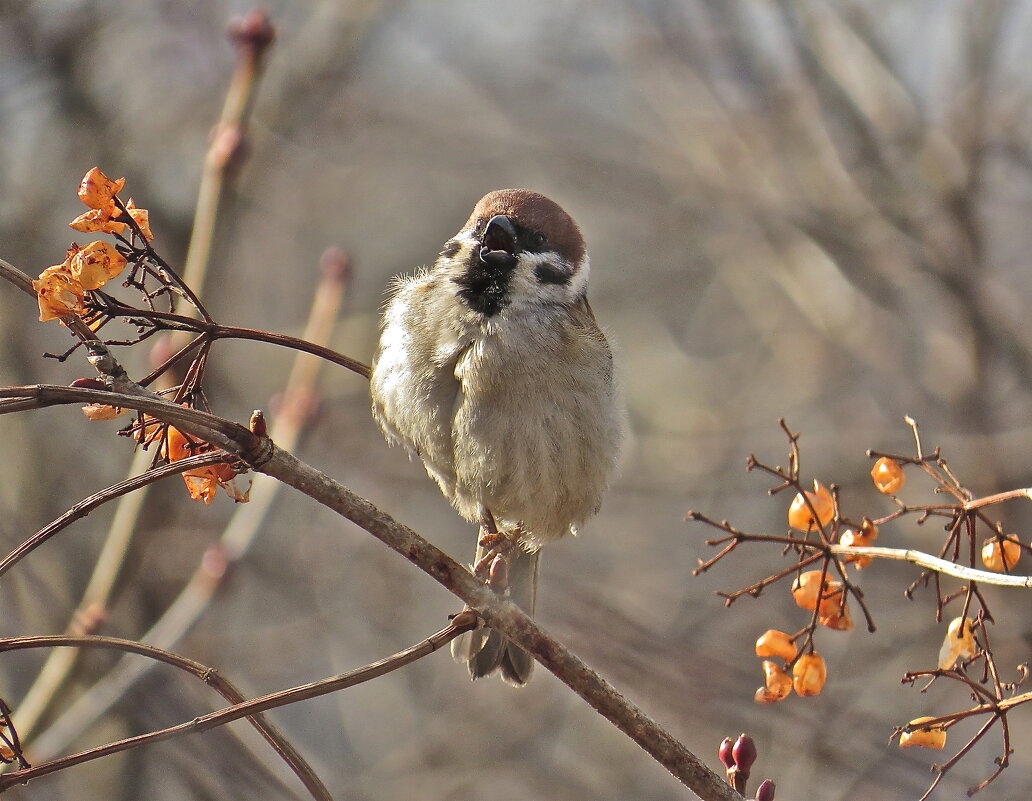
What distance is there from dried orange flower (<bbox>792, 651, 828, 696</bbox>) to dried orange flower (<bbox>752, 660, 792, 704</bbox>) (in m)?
0.02

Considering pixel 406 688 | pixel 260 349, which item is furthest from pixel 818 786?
pixel 260 349

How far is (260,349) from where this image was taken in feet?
23.4

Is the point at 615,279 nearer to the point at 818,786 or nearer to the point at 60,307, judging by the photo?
the point at 818,786

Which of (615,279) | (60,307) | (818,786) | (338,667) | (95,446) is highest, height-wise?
(615,279)

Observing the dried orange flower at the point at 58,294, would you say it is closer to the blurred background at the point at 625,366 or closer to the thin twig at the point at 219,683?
the thin twig at the point at 219,683

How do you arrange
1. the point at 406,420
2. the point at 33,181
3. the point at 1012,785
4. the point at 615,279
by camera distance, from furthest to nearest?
1. the point at 615,279
2. the point at 33,181
3. the point at 1012,785
4. the point at 406,420

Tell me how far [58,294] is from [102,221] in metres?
0.18

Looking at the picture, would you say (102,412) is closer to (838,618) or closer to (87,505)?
(87,505)

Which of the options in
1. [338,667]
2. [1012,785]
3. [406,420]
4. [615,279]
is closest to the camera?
[406,420]

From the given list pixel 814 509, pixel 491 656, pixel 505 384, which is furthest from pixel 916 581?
pixel 491 656

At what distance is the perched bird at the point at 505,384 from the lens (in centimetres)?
305

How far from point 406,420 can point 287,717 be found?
195 inches

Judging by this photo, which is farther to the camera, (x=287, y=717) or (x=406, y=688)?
(x=287, y=717)

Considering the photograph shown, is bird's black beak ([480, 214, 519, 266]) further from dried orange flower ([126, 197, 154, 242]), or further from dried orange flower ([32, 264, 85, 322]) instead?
dried orange flower ([32, 264, 85, 322])
